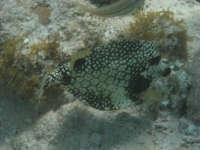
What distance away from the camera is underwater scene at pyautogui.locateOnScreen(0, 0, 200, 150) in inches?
99.0

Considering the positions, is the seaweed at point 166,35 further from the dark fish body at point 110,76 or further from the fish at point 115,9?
the dark fish body at point 110,76

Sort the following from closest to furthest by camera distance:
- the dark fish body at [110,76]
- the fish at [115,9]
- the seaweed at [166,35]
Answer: the dark fish body at [110,76] < the fish at [115,9] < the seaweed at [166,35]

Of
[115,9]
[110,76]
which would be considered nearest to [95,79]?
[110,76]

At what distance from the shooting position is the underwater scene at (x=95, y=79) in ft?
8.25

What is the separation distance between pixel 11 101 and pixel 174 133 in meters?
2.57

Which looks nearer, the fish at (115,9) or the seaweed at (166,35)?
the fish at (115,9)

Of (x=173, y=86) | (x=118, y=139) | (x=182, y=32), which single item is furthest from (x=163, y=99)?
(x=182, y=32)

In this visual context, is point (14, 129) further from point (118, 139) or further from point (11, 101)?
point (118, 139)

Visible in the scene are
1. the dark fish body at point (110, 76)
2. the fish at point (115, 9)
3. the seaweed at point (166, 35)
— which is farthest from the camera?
the seaweed at point (166, 35)

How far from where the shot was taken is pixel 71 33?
3.31 m

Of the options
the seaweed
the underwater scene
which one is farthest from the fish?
the seaweed

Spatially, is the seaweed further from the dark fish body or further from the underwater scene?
the dark fish body

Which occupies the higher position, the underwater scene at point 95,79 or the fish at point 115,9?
the fish at point 115,9

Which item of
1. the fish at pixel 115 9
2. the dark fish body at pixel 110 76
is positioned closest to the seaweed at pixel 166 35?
the fish at pixel 115 9
